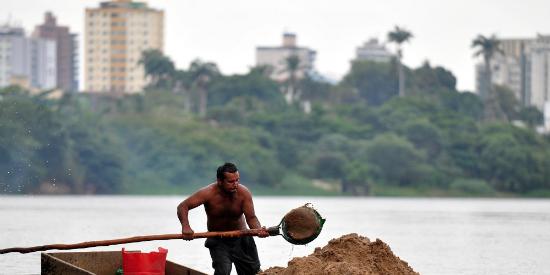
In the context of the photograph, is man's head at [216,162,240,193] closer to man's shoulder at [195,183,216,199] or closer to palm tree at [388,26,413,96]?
man's shoulder at [195,183,216,199]

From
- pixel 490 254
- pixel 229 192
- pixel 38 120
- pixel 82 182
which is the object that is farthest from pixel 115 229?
pixel 82 182

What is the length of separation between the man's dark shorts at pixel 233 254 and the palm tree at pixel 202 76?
118 meters

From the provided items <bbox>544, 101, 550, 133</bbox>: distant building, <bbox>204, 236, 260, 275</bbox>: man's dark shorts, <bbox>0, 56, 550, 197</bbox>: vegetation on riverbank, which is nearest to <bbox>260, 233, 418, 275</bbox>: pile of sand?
<bbox>204, 236, 260, 275</bbox>: man's dark shorts

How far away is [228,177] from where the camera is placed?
1673 centimetres

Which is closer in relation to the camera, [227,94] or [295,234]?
[295,234]

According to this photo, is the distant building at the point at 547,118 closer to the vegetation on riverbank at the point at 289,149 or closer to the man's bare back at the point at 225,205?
the vegetation on riverbank at the point at 289,149

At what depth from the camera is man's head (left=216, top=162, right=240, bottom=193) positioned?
54.9ft

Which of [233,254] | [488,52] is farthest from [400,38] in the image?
[233,254]

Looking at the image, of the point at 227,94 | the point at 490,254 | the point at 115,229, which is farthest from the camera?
the point at 227,94

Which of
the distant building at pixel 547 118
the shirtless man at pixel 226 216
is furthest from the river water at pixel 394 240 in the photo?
the distant building at pixel 547 118

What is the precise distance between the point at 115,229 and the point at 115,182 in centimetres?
6942

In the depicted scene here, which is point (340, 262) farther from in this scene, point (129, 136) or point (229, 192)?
point (129, 136)

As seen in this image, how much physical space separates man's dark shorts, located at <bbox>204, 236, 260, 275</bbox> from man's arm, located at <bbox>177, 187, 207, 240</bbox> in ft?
1.62

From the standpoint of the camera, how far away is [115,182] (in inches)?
4606
